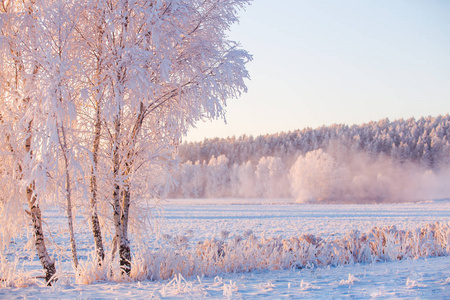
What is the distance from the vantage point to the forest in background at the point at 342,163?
88812 mm

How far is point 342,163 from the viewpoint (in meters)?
103

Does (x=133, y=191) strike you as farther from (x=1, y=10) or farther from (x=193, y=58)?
(x=1, y=10)

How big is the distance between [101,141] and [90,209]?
158 centimetres

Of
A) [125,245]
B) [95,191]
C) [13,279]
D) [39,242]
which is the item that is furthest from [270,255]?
[13,279]

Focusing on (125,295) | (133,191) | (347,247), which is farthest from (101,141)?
(347,247)

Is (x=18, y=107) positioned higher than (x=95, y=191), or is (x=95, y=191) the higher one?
(x=18, y=107)

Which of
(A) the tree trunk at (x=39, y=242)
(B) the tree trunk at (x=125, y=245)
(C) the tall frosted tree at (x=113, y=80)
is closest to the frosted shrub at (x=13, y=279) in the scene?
(A) the tree trunk at (x=39, y=242)

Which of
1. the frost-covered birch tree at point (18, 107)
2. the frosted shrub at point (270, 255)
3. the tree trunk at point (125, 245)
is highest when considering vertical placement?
the frost-covered birch tree at point (18, 107)

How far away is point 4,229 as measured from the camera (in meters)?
7.14

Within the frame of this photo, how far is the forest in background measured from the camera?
88812 millimetres

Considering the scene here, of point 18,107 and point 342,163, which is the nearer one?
point 18,107

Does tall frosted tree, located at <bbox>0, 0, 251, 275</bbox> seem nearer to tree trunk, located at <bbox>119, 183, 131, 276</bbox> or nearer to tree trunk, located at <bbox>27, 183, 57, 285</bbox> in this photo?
tree trunk, located at <bbox>119, 183, 131, 276</bbox>

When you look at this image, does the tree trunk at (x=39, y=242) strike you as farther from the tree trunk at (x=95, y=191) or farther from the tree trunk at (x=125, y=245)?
the tree trunk at (x=125, y=245)

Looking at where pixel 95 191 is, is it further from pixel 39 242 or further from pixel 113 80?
pixel 113 80
